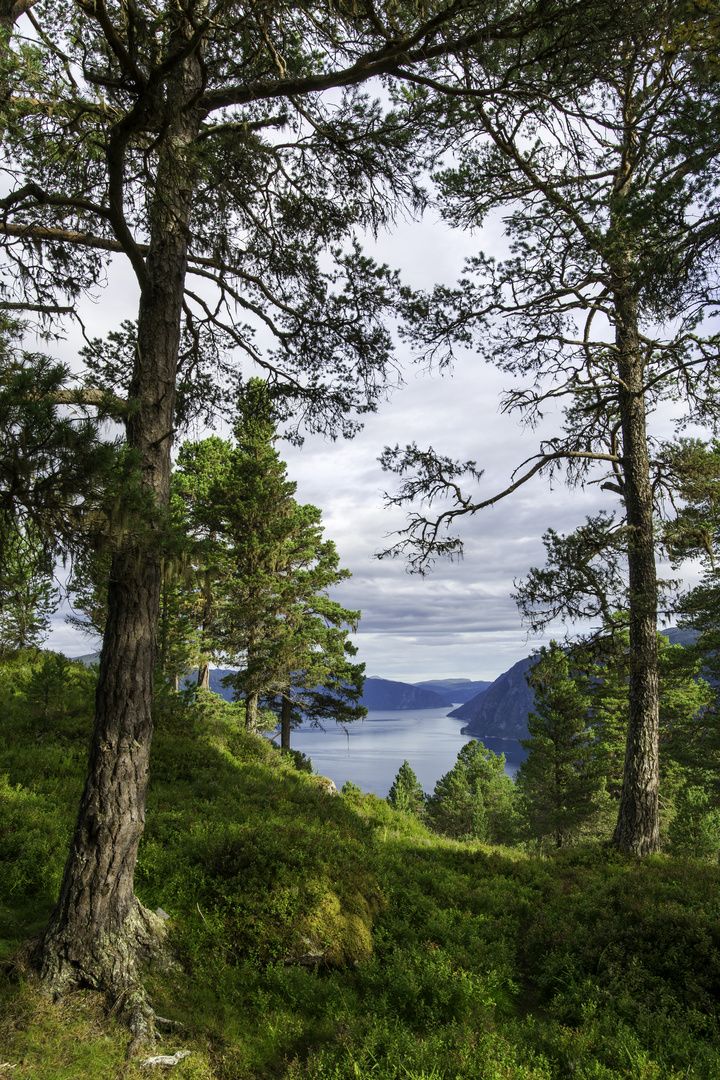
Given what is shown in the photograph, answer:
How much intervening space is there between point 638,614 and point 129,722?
28.4ft

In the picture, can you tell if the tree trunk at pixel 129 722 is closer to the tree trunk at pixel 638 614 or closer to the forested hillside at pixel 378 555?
the forested hillside at pixel 378 555

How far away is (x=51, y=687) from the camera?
9.91m

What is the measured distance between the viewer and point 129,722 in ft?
15.6

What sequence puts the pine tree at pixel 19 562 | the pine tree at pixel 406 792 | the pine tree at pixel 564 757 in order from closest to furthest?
the pine tree at pixel 19 562, the pine tree at pixel 564 757, the pine tree at pixel 406 792

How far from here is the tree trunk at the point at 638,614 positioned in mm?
9188

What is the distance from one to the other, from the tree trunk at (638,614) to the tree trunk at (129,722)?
26.1 feet

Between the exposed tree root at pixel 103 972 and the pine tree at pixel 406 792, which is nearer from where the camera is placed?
the exposed tree root at pixel 103 972

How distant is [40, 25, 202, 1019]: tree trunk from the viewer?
14.1 feet

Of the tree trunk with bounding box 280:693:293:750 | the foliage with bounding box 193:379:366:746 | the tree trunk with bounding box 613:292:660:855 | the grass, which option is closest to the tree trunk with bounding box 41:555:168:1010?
the grass

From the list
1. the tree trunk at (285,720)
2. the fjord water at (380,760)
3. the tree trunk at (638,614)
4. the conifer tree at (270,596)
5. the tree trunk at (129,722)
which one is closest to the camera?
the tree trunk at (129,722)

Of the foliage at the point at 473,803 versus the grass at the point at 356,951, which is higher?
the grass at the point at 356,951

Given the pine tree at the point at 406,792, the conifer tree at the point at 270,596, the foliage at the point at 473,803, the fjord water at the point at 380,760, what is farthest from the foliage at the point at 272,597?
the fjord water at the point at 380,760

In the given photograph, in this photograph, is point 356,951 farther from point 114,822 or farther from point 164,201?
point 164,201

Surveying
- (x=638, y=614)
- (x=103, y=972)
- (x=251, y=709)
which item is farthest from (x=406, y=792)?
(x=103, y=972)
